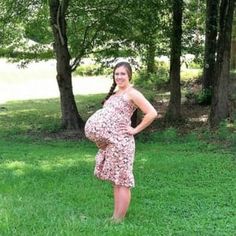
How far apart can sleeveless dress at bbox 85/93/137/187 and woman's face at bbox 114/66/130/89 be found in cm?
11

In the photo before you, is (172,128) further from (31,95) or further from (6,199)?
(31,95)

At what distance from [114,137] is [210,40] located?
42.6 feet

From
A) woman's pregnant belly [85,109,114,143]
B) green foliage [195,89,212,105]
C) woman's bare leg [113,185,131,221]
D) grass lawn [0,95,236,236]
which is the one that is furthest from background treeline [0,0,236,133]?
woman's pregnant belly [85,109,114,143]

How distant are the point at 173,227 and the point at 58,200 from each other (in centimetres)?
173

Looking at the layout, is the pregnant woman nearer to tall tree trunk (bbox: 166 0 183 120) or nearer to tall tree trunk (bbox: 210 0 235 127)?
tall tree trunk (bbox: 210 0 235 127)

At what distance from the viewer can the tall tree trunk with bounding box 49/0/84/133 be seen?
1655 cm

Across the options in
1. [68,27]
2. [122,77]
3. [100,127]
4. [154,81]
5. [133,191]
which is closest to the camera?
[100,127]

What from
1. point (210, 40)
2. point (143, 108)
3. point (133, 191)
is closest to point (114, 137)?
point (143, 108)

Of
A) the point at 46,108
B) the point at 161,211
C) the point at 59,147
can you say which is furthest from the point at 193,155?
the point at 46,108

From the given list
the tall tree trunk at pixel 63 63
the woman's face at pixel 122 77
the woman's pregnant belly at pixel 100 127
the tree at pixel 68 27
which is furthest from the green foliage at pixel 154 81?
the woman's pregnant belly at pixel 100 127

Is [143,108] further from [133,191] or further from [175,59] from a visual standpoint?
[175,59]

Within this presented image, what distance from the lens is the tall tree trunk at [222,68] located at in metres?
14.9

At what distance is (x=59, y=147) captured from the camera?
1395cm

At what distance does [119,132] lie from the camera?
6.20m
